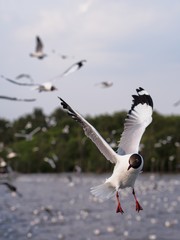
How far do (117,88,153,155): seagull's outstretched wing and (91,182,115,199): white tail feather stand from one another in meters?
0.42

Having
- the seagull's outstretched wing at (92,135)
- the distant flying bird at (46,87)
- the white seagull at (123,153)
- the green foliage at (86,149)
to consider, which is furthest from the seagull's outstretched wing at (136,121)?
the green foliage at (86,149)

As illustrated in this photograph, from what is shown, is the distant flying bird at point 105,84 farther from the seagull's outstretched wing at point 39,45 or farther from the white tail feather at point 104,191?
the white tail feather at point 104,191

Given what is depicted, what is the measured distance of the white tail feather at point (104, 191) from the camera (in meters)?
7.91

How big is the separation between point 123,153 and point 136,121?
87cm

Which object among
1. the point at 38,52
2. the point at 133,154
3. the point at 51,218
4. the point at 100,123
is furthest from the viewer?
the point at 100,123

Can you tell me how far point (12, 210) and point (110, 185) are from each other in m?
29.6

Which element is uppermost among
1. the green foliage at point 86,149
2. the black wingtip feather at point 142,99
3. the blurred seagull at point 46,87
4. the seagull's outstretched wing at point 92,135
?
the green foliage at point 86,149

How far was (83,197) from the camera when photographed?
1852 inches

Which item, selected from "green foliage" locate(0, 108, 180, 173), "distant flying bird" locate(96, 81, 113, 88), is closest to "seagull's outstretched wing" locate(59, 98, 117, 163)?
"distant flying bird" locate(96, 81, 113, 88)

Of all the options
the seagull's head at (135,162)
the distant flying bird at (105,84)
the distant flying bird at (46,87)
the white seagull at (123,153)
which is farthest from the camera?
the distant flying bird at (105,84)

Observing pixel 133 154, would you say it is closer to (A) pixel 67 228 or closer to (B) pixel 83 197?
(A) pixel 67 228

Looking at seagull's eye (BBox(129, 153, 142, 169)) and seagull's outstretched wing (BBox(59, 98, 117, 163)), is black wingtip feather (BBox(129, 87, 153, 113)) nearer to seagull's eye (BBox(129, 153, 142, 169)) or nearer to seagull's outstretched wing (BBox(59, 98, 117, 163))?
seagull's outstretched wing (BBox(59, 98, 117, 163))

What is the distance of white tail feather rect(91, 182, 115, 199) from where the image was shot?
791 centimetres

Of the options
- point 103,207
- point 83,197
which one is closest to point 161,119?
point 83,197
